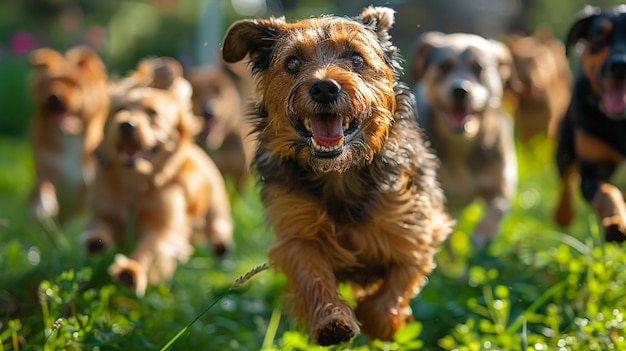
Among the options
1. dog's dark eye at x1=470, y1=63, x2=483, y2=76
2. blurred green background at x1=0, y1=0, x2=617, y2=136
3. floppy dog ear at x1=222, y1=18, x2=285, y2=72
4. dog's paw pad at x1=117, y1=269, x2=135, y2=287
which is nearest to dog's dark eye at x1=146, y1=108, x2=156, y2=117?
dog's paw pad at x1=117, y1=269, x2=135, y2=287

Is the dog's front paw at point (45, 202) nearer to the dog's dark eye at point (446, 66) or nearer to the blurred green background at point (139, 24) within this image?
the dog's dark eye at point (446, 66)

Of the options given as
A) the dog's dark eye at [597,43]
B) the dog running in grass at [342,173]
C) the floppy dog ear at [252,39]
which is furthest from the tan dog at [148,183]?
the dog's dark eye at [597,43]

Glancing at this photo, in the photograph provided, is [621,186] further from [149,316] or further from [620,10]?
[149,316]

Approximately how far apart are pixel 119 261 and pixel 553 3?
13.7m

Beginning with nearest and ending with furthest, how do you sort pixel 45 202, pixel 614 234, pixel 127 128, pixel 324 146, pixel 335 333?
pixel 335 333, pixel 324 146, pixel 614 234, pixel 127 128, pixel 45 202

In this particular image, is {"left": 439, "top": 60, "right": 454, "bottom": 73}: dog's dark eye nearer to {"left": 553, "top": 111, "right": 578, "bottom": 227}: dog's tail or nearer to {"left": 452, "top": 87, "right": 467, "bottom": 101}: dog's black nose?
{"left": 452, "top": 87, "right": 467, "bottom": 101}: dog's black nose

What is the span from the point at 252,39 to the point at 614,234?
78.2 inches

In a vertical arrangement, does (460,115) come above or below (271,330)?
above

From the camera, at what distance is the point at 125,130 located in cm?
559

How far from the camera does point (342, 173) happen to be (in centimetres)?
407

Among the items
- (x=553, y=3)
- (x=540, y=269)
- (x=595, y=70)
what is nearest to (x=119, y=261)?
(x=540, y=269)

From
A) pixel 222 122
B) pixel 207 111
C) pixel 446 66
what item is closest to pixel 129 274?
pixel 446 66

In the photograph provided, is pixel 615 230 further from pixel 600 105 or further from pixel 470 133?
pixel 470 133

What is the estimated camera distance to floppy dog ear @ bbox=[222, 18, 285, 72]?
4.06 meters
